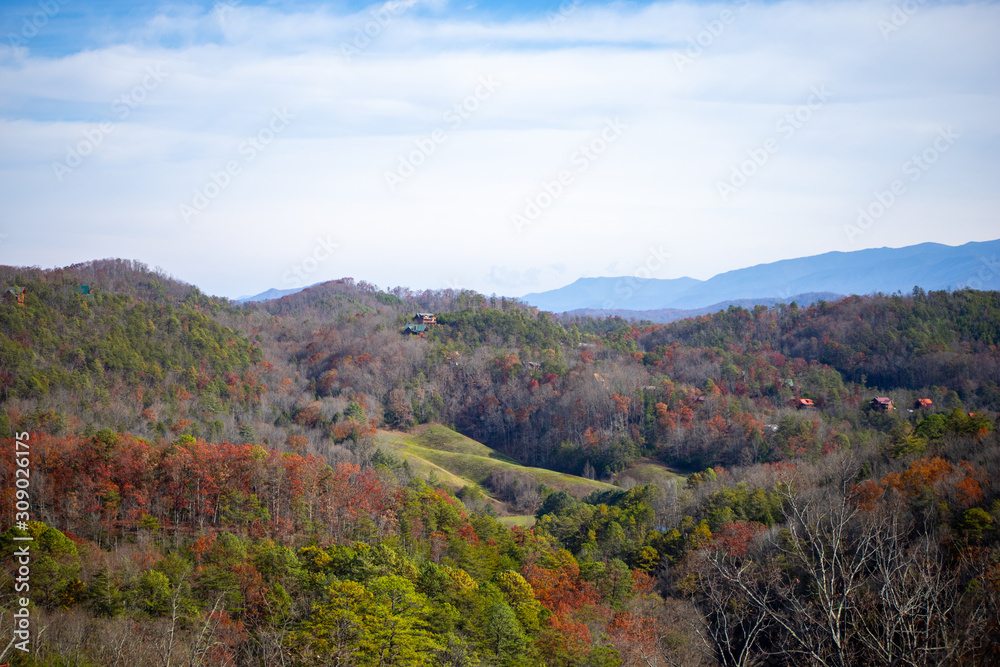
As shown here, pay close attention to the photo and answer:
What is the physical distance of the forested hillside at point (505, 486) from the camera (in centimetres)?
1645

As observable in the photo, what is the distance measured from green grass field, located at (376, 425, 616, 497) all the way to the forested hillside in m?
0.72

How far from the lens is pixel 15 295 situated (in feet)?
196

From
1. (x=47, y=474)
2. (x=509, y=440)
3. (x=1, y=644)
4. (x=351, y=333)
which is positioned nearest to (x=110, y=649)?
(x=1, y=644)

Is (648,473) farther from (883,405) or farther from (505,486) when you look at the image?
(883,405)

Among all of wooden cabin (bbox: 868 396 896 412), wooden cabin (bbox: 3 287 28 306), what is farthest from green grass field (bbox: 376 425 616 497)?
wooden cabin (bbox: 3 287 28 306)

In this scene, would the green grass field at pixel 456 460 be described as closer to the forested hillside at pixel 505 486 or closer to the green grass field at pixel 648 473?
the forested hillside at pixel 505 486

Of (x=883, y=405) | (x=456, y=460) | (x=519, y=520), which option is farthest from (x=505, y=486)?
(x=883, y=405)

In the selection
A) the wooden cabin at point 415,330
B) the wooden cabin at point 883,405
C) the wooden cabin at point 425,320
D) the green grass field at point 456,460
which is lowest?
the green grass field at point 456,460

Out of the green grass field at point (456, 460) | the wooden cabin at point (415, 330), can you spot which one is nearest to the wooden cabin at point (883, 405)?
the green grass field at point (456, 460)

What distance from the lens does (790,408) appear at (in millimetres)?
62750

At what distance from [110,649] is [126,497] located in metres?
16.7

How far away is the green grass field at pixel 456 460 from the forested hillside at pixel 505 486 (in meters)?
0.72

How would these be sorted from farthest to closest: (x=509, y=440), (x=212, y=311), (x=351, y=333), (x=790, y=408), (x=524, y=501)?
(x=212, y=311) < (x=351, y=333) < (x=509, y=440) < (x=790, y=408) < (x=524, y=501)

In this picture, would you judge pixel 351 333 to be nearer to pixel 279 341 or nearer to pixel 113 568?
pixel 279 341
